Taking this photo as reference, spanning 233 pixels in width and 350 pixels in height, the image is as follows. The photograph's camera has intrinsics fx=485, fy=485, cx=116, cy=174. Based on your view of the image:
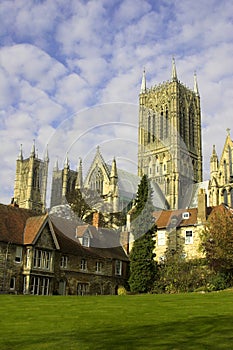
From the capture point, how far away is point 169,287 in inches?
1759

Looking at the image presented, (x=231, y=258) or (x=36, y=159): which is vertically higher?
(x=36, y=159)

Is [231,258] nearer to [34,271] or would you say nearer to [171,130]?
[34,271]

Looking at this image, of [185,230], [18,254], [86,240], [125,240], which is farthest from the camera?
[125,240]

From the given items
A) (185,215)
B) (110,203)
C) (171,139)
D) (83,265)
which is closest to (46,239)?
(83,265)

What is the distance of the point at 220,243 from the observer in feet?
140

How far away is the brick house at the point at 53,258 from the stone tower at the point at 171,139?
55.8 metres

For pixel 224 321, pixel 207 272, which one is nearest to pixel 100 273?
pixel 207 272

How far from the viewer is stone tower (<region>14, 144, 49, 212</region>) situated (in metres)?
113

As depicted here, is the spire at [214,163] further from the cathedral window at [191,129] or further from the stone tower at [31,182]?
the stone tower at [31,182]

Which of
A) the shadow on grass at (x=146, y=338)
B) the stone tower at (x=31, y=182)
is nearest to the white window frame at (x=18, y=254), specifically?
the shadow on grass at (x=146, y=338)

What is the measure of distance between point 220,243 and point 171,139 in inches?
2957

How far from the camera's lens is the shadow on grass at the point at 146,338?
49.1ft

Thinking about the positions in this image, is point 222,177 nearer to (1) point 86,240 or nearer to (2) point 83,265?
(1) point 86,240

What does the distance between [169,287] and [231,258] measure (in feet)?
22.1
